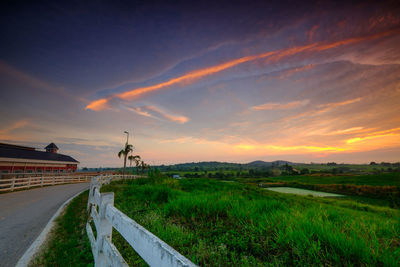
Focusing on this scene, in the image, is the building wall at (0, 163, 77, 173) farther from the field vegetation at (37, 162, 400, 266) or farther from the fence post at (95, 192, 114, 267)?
the fence post at (95, 192, 114, 267)

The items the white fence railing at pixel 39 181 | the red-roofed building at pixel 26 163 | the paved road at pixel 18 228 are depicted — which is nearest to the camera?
the paved road at pixel 18 228

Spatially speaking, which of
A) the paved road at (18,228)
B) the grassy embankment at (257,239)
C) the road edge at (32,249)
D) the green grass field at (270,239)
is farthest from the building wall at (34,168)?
the green grass field at (270,239)

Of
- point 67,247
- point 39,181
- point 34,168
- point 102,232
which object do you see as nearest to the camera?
point 102,232

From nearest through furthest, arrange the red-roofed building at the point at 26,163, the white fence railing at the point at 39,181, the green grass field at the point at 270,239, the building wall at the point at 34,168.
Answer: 1. the green grass field at the point at 270,239
2. the white fence railing at the point at 39,181
3. the red-roofed building at the point at 26,163
4. the building wall at the point at 34,168

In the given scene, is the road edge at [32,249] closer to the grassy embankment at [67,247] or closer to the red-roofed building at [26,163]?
the grassy embankment at [67,247]

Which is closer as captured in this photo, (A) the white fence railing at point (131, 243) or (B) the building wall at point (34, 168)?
(A) the white fence railing at point (131, 243)

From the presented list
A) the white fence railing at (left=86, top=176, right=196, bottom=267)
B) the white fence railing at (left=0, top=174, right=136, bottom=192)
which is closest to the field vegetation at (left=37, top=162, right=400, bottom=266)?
the white fence railing at (left=86, top=176, right=196, bottom=267)

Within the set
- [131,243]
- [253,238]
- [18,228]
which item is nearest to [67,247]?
[18,228]

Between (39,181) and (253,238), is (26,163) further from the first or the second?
(253,238)

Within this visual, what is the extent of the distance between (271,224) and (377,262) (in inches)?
64.6

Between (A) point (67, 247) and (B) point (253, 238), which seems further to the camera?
(A) point (67, 247)

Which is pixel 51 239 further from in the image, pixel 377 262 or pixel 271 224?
pixel 377 262

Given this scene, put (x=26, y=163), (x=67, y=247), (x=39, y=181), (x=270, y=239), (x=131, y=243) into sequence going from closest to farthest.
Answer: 1. (x=131, y=243)
2. (x=270, y=239)
3. (x=67, y=247)
4. (x=39, y=181)
5. (x=26, y=163)

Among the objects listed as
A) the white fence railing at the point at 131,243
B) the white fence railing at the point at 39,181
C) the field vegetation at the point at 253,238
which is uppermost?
the white fence railing at the point at 131,243
